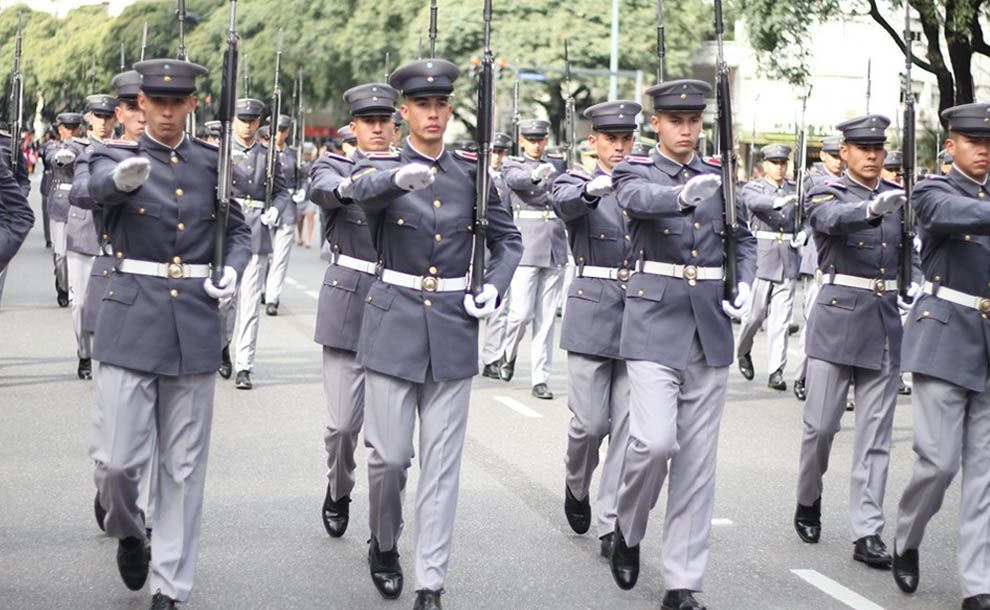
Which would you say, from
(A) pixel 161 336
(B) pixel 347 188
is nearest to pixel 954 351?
(B) pixel 347 188

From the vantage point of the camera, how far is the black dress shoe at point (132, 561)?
684 centimetres

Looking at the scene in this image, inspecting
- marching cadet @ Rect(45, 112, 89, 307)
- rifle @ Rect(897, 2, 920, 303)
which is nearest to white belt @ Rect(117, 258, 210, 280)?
rifle @ Rect(897, 2, 920, 303)

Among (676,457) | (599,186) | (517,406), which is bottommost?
(517,406)

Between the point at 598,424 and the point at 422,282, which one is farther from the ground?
the point at 422,282

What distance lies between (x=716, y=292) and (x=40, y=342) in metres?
10.1

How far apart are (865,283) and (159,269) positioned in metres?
3.70

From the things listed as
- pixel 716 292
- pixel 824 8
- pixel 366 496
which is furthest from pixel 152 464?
pixel 824 8

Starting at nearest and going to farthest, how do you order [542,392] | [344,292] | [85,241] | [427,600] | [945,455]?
[427,600] < [945,455] < [344,292] < [85,241] < [542,392]

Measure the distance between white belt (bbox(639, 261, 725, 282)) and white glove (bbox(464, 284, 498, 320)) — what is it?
2.56ft

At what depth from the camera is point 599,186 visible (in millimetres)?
8016

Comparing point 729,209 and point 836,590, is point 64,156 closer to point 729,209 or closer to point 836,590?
point 729,209

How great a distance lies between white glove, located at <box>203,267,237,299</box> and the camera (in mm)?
6785

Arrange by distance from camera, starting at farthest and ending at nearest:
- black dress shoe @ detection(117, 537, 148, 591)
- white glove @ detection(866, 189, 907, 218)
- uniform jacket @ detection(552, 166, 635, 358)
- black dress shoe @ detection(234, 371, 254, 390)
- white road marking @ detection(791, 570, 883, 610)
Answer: black dress shoe @ detection(234, 371, 254, 390) < uniform jacket @ detection(552, 166, 635, 358) < white glove @ detection(866, 189, 907, 218) < white road marking @ detection(791, 570, 883, 610) < black dress shoe @ detection(117, 537, 148, 591)

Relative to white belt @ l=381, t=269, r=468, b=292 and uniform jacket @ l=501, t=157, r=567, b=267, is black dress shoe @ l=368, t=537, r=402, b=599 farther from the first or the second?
uniform jacket @ l=501, t=157, r=567, b=267
